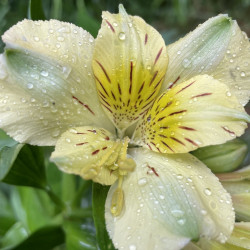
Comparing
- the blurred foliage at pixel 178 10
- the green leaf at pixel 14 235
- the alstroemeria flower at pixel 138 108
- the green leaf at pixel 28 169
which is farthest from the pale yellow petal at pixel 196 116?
the blurred foliage at pixel 178 10

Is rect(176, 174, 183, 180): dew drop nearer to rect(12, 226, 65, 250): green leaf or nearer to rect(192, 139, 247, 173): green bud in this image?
rect(192, 139, 247, 173): green bud

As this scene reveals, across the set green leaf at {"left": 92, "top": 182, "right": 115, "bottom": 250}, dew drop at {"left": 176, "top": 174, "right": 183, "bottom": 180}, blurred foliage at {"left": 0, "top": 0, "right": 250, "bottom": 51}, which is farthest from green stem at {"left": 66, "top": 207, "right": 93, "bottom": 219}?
blurred foliage at {"left": 0, "top": 0, "right": 250, "bottom": 51}

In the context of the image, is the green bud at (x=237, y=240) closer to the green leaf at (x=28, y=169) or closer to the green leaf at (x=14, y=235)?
the green leaf at (x=28, y=169)

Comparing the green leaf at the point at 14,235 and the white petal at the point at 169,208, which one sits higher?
the white petal at the point at 169,208

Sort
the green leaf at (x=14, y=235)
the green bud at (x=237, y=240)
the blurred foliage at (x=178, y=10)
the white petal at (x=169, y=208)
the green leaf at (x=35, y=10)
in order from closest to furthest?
the white petal at (x=169, y=208) < the green bud at (x=237, y=240) < the green leaf at (x=35, y=10) < the green leaf at (x=14, y=235) < the blurred foliage at (x=178, y=10)

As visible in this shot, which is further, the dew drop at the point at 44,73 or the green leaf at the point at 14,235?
the green leaf at the point at 14,235

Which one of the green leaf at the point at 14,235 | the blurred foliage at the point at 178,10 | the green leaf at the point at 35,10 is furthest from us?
the blurred foliage at the point at 178,10
